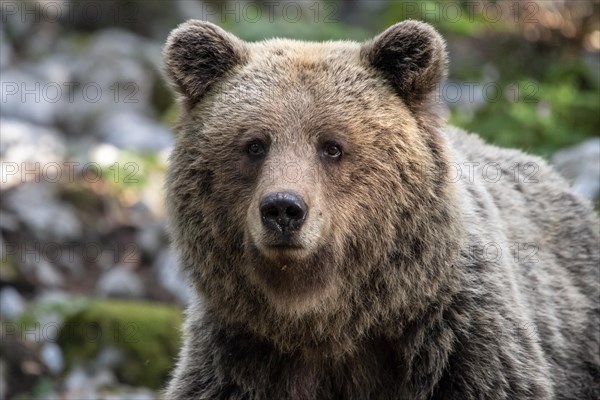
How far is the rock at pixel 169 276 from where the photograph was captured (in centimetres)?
1235

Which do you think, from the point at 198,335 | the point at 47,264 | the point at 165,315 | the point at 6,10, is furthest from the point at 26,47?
the point at 198,335

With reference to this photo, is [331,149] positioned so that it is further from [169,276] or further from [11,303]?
[169,276]

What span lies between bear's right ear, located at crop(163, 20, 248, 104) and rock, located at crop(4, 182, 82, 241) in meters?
7.69

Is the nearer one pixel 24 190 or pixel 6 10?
pixel 24 190

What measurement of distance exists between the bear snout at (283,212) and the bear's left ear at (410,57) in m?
1.21

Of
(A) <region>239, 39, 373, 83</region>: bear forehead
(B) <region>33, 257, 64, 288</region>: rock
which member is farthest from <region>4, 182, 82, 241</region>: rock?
(A) <region>239, 39, 373, 83</region>: bear forehead

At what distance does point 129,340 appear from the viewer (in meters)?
10.4

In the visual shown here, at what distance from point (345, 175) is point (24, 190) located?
9.14m

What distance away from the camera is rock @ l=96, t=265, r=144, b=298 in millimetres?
12266

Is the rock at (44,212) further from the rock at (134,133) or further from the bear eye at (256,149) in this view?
the bear eye at (256,149)

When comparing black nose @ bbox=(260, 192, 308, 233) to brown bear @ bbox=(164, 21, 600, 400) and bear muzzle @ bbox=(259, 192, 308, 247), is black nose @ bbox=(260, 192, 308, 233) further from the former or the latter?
brown bear @ bbox=(164, 21, 600, 400)

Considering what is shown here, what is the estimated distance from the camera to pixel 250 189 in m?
5.57

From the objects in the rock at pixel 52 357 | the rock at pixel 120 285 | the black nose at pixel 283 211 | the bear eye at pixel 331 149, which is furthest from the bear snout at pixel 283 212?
the rock at pixel 120 285

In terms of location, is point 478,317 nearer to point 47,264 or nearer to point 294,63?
point 294,63
